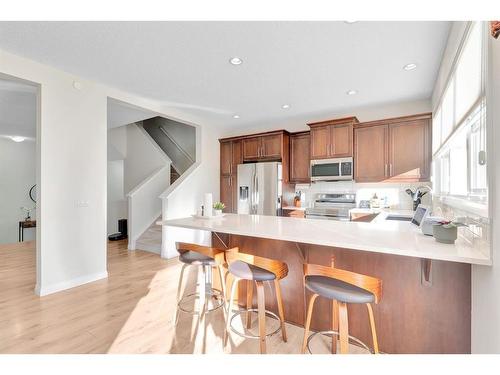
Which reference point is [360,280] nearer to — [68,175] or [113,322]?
[113,322]

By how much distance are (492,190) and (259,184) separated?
3.69 metres

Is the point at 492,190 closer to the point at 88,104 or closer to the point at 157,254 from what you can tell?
the point at 88,104

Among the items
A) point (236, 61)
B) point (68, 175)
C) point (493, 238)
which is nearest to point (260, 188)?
point (236, 61)

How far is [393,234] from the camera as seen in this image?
1680mm

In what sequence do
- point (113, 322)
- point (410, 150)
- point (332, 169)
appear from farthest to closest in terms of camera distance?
point (332, 169) → point (410, 150) → point (113, 322)

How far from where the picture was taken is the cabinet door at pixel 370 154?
3775mm

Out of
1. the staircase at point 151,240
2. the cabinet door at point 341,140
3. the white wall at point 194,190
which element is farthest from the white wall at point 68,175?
the cabinet door at point 341,140

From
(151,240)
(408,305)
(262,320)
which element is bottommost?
(151,240)

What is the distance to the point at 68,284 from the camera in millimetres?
2879

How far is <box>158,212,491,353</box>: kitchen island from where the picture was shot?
142cm

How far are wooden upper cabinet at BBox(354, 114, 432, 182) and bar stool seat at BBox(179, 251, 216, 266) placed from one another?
9.75 feet

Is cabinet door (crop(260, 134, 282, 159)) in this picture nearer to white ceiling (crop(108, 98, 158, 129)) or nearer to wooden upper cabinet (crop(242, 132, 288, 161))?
wooden upper cabinet (crop(242, 132, 288, 161))

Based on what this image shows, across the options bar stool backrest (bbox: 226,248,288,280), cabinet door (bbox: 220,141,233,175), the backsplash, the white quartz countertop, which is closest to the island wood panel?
the white quartz countertop

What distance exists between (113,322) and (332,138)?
3915 mm
